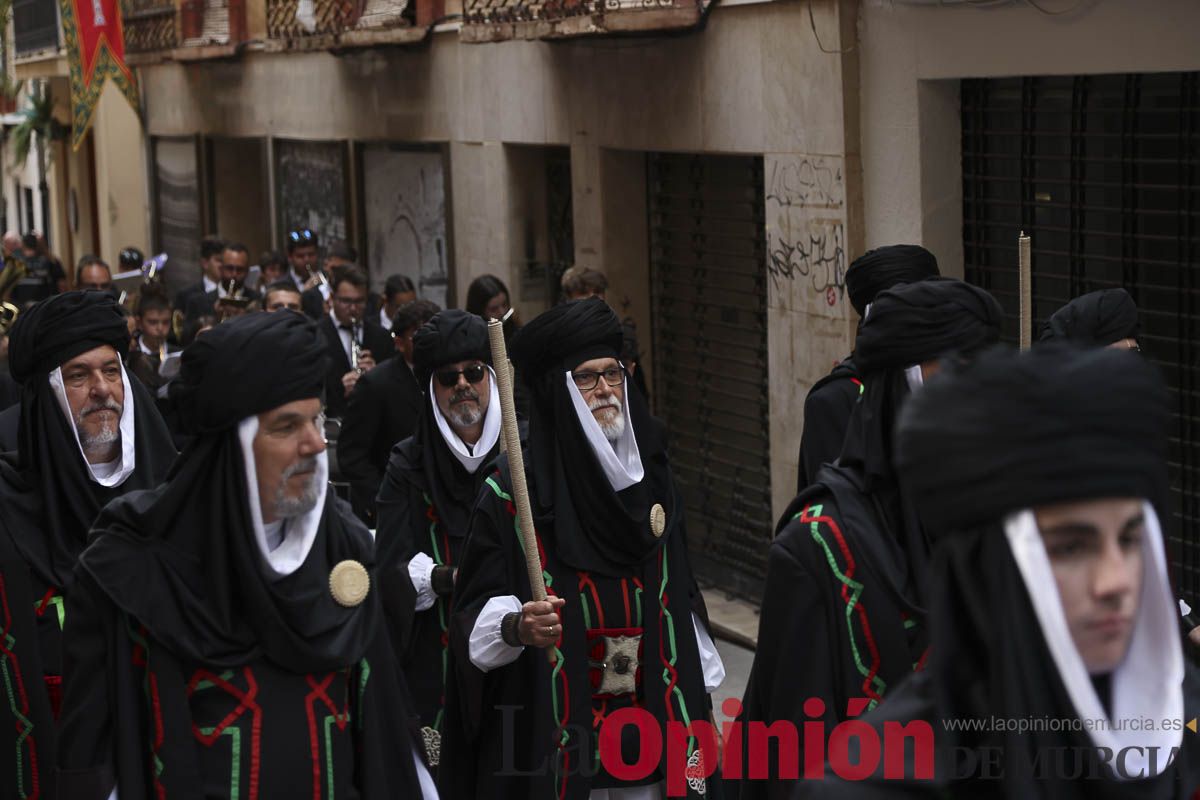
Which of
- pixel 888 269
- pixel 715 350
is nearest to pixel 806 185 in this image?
pixel 715 350

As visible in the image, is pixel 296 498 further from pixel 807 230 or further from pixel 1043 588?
pixel 807 230

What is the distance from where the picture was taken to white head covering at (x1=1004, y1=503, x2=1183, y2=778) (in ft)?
7.66

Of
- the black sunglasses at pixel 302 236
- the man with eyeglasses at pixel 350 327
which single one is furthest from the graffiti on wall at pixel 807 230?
the black sunglasses at pixel 302 236

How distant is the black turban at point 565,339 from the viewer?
545 centimetres

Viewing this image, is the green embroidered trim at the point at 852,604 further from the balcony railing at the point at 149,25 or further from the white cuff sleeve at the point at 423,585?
the balcony railing at the point at 149,25

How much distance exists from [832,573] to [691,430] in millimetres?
8330

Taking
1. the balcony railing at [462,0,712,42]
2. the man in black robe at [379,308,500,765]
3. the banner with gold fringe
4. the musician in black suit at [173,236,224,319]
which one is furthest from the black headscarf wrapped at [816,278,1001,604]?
the banner with gold fringe

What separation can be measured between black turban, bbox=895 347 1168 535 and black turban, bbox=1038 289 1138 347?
11.5ft

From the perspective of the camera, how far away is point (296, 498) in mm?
3881

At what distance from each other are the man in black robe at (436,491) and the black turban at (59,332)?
1.13 metres

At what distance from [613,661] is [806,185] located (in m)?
5.11

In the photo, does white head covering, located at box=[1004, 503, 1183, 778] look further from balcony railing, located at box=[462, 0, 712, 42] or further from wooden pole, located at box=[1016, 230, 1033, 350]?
balcony railing, located at box=[462, 0, 712, 42]

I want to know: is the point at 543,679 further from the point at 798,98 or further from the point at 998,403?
the point at 798,98

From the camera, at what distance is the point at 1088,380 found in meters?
2.40
